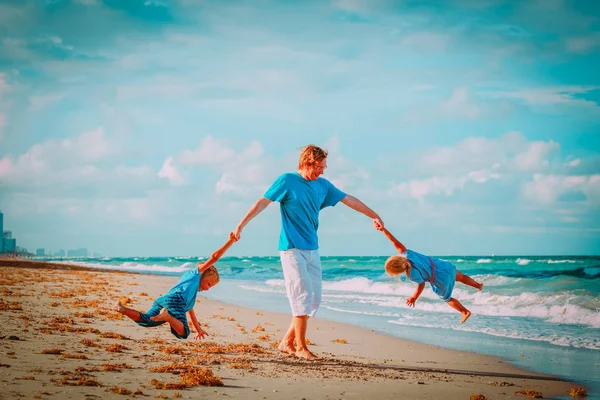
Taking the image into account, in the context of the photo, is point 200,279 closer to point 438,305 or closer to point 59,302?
point 59,302

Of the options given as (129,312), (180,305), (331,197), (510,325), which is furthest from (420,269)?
(510,325)

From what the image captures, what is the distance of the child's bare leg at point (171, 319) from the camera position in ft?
20.1

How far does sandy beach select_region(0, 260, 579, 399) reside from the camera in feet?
15.6

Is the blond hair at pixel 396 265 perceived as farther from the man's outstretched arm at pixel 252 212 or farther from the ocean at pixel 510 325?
the ocean at pixel 510 325

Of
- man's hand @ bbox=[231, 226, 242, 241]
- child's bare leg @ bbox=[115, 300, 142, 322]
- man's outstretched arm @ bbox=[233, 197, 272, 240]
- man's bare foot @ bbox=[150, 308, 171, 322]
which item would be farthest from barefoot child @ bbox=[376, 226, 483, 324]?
child's bare leg @ bbox=[115, 300, 142, 322]

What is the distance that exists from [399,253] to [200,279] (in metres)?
2.47

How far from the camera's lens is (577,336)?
9.48 metres

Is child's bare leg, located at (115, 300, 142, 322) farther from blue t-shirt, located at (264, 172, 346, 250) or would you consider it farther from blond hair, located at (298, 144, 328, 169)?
blond hair, located at (298, 144, 328, 169)

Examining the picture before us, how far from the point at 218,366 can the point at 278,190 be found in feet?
6.78

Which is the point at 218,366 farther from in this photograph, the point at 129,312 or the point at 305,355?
the point at 305,355

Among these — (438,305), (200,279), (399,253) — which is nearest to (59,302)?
(200,279)

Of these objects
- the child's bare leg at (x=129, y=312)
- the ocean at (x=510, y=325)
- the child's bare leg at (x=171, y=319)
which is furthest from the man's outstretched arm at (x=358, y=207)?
the child's bare leg at (x=129, y=312)

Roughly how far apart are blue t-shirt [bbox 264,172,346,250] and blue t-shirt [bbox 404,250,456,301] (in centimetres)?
125

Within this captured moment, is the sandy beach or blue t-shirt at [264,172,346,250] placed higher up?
blue t-shirt at [264,172,346,250]
